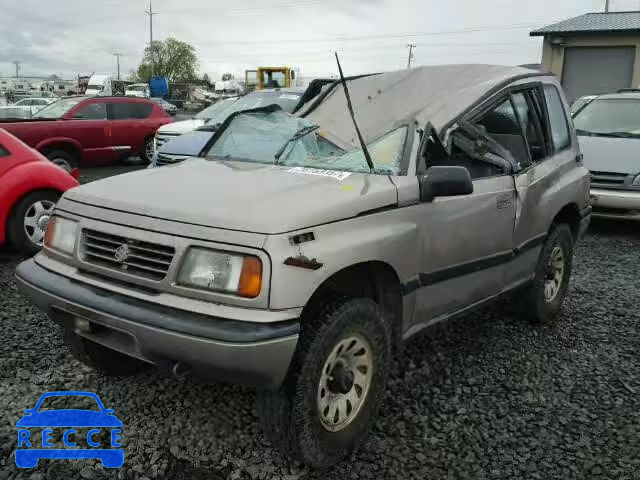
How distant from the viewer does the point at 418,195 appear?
9.91 feet

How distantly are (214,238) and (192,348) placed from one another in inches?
17.5

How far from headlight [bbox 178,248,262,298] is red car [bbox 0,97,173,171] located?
975 centimetres

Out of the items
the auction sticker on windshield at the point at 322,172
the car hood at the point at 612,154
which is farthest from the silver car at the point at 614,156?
the auction sticker on windshield at the point at 322,172

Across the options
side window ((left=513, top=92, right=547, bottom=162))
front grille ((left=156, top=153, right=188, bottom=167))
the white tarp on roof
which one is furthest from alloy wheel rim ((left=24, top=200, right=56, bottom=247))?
side window ((left=513, top=92, right=547, bottom=162))

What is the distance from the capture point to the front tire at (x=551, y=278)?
4324mm

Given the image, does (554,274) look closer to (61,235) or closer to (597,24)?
(61,235)

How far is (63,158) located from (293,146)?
9.43 metres

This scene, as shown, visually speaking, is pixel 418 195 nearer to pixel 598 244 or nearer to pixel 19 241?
pixel 19 241

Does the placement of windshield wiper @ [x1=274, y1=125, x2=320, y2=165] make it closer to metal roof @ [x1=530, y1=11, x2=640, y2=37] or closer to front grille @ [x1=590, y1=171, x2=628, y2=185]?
front grille @ [x1=590, y1=171, x2=628, y2=185]

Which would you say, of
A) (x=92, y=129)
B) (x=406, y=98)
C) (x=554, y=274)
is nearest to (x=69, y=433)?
(x=406, y=98)

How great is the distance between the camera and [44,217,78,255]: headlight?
288 cm

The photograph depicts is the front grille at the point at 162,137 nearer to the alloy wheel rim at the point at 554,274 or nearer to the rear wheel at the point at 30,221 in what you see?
the rear wheel at the point at 30,221

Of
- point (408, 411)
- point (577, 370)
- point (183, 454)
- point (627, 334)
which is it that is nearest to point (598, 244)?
point (627, 334)

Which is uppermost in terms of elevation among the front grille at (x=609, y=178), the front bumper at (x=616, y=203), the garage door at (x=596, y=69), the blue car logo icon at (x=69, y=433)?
the garage door at (x=596, y=69)
